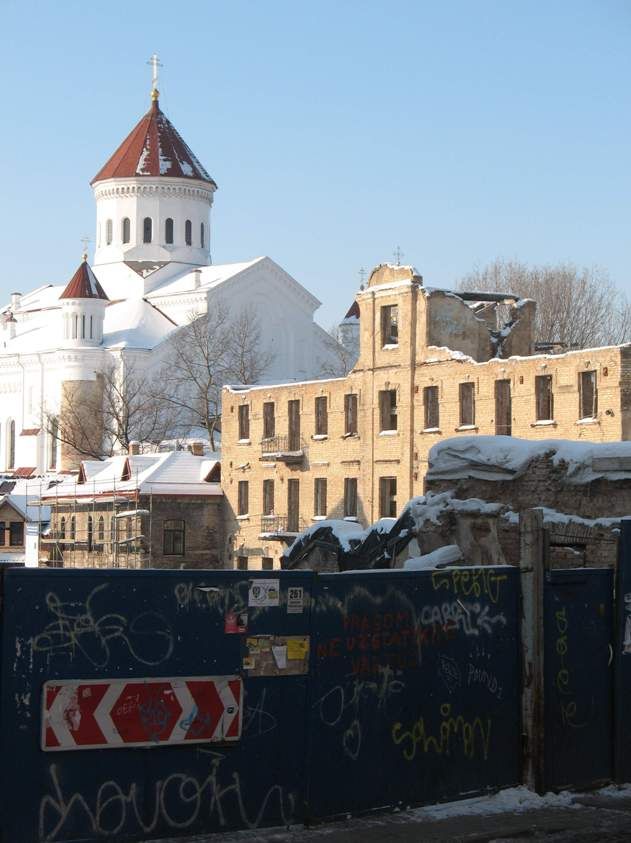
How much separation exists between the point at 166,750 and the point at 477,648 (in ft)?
8.55

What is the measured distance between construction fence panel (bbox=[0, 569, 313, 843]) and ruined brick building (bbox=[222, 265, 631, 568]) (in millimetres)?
29447

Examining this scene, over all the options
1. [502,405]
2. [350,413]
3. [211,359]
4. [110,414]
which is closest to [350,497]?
[350,413]

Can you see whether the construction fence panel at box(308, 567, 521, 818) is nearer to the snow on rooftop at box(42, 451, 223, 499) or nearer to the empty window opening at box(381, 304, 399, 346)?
the empty window opening at box(381, 304, 399, 346)

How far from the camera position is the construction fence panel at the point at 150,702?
870 centimetres

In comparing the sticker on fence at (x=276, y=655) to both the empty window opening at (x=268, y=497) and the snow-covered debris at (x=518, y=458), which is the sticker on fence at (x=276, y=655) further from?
the empty window opening at (x=268, y=497)

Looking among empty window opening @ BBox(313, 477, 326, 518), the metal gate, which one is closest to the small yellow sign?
the metal gate

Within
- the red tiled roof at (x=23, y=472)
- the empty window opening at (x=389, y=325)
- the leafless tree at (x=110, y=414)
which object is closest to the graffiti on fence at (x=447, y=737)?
the empty window opening at (x=389, y=325)

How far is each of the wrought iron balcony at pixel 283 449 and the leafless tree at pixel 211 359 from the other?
24153mm

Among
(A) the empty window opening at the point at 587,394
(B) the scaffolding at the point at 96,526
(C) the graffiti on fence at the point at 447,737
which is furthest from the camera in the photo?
(B) the scaffolding at the point at 96,526

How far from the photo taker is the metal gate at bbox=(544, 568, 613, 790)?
11.0 metres

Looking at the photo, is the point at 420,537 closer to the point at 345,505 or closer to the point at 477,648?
the point at 477,648

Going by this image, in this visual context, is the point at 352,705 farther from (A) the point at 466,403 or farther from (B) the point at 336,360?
(B) the point at 336,360

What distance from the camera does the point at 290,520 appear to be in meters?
50.8

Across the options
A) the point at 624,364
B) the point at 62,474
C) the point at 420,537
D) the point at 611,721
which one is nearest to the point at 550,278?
the point at 62,474
